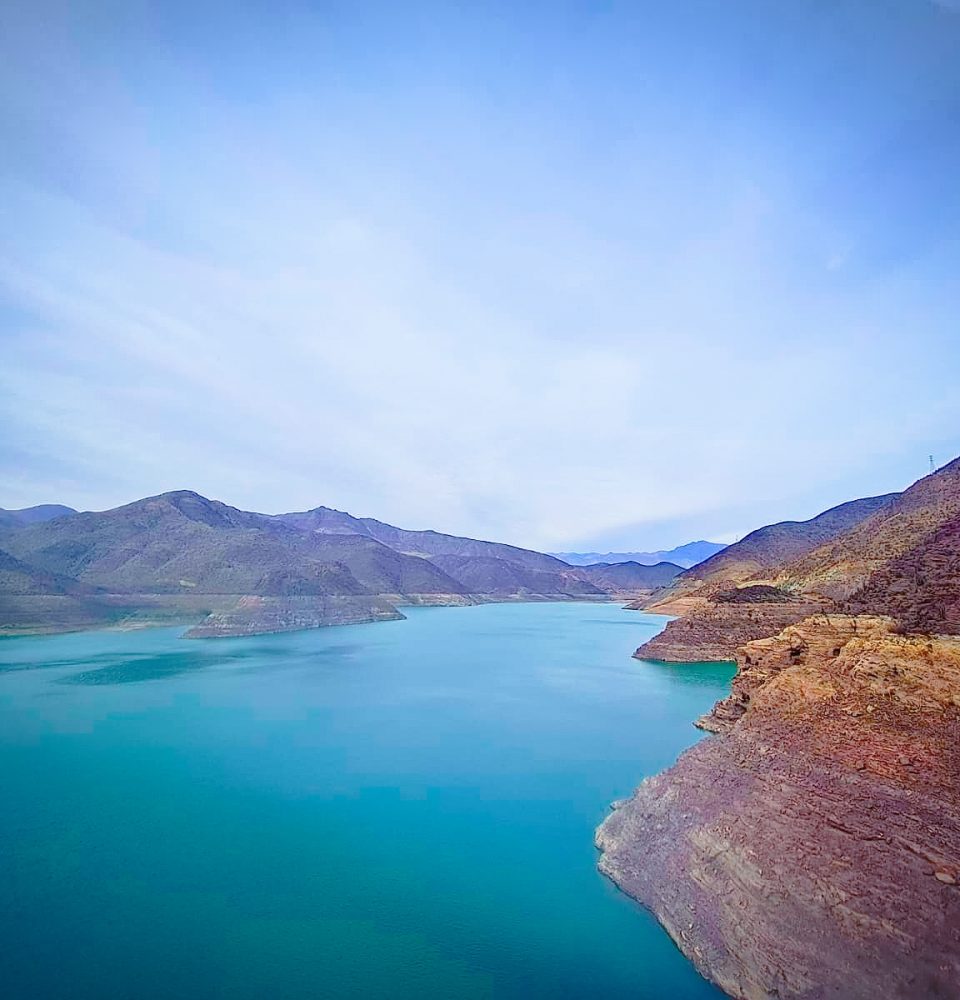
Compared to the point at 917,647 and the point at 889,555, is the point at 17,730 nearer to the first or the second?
the point at 917,647

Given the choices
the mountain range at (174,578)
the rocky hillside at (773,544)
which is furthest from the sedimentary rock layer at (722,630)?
the mountain range at (174,578)

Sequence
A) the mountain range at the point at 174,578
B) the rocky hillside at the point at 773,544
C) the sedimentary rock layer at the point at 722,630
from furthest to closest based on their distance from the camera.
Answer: the rocky hillside at the point at 773,544, the mountain range at the point at 174,578, the sedimentary rock layer at the point at 722,630

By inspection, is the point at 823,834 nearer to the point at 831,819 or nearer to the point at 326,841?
the point at 831,819

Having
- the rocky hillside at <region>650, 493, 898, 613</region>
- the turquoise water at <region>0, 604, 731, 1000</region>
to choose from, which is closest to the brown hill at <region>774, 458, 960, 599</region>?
the turquoise water at <region>0, 604, 731, 1000</region>

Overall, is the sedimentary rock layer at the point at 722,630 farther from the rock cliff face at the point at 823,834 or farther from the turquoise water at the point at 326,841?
the rock cliff face at the point at 823,834

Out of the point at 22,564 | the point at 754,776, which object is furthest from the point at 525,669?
the point at 22,564

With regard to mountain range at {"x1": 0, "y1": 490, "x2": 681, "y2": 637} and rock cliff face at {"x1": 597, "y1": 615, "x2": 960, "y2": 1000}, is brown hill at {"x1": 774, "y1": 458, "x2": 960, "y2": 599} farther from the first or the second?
mountain range at {"x1": 0, "y1": 490, "x2": 681, "y2": 637}
